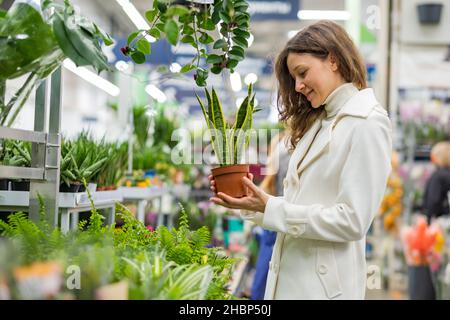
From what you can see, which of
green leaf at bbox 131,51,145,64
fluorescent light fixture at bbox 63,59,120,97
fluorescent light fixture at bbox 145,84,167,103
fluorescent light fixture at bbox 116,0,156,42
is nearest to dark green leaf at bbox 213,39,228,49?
green leaf at bbox 131,51,145,64

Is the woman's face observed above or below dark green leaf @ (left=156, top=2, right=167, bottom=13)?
below

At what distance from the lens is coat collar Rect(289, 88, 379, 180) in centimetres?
191

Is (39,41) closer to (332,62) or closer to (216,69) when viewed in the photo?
(216,69)

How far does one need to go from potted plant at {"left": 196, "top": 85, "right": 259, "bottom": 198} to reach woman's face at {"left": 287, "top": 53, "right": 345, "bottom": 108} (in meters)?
0.16

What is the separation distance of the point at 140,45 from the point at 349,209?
74 centimetres

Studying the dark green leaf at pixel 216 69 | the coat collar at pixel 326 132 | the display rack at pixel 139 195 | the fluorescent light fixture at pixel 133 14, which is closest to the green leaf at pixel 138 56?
the dark green leaf at pixel 216 69

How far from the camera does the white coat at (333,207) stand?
71.6 inches

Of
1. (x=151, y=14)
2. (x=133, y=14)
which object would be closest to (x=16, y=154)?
(x=151, y=14)

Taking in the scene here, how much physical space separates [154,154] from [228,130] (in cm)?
434

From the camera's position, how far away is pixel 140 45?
78.2 inches

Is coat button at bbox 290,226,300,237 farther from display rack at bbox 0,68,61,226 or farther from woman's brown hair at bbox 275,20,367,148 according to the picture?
display rack at bbox 0,68,61,226

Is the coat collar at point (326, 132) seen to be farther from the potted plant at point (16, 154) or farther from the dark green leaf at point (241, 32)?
the potted plant at point (16, 154)

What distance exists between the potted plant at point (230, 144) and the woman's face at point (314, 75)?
6.2 inches

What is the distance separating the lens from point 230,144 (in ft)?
6.24
